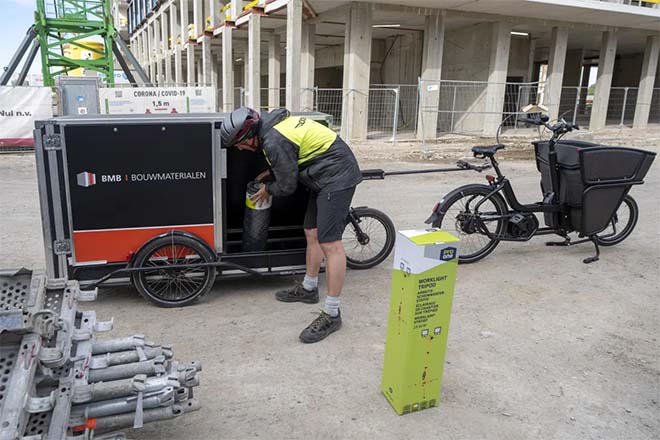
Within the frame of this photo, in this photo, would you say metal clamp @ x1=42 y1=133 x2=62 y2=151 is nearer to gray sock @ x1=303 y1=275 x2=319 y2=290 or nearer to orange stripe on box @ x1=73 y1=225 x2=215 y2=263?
orange stripe on box @ x1=73 y1=225 x2=215 y2=263

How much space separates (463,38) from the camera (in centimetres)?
2167

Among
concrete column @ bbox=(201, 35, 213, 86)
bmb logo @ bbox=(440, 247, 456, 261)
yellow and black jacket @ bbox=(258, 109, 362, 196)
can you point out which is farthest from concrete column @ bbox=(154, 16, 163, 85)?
bmb logo @ bbox=(440, 247, 456, 261)

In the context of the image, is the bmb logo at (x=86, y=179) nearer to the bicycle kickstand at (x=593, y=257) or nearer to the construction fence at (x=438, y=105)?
the bicycle kickstand at (x=593, y=257)

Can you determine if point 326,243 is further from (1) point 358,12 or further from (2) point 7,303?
(1) point 358,12

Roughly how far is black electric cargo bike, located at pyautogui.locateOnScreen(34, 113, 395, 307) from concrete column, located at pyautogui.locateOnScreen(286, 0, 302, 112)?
47.5 ft

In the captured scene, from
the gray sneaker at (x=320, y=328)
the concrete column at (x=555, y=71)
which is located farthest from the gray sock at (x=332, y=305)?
the concrete column at (x=555, y=71)

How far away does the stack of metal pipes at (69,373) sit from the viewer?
197 centimetres

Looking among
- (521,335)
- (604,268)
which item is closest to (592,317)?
(521,335)

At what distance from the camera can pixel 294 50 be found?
18.3 m

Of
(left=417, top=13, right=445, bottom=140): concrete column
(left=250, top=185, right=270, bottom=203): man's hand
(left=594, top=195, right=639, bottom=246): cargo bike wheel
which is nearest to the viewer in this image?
(left=250, top=185, right=270, bottom=203): man's hand

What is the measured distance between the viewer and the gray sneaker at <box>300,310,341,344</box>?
11.9 feet

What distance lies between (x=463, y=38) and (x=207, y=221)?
2009cm

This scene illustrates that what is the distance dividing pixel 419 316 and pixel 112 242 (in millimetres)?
2553

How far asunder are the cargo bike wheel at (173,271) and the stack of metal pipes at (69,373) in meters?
1.50
